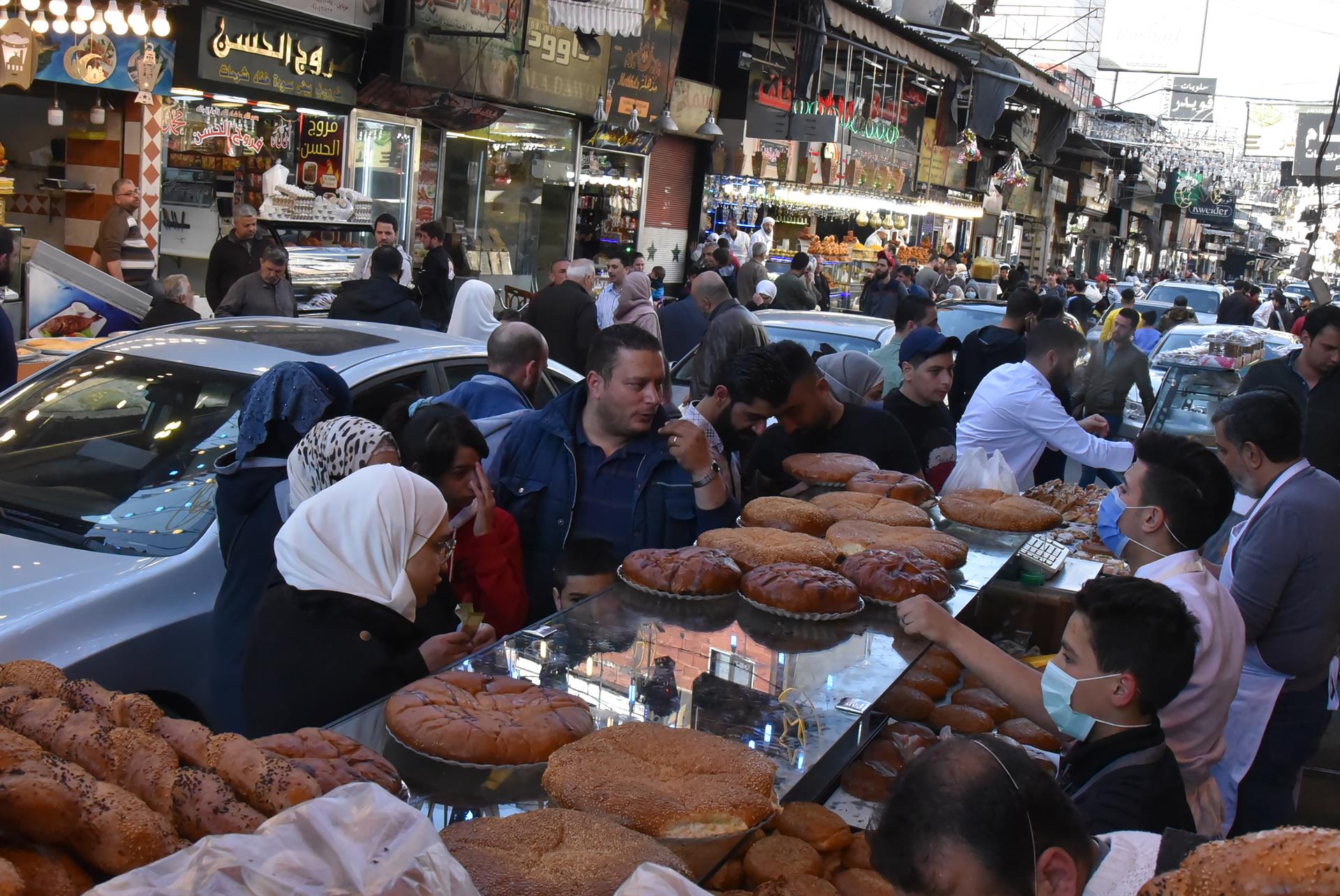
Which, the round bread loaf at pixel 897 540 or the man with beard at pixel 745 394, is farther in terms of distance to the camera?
the man with beard at pixel 745 394

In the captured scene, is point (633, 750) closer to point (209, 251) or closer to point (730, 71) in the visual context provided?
point (209, 251)

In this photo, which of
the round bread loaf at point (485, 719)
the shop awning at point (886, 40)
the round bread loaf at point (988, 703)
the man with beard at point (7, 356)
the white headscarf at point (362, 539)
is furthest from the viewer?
the shop awning at point (886, 40)

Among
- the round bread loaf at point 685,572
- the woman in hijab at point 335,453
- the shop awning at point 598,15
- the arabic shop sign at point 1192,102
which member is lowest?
the round bread loaf at point 685,572

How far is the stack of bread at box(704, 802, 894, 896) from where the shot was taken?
2381 mm

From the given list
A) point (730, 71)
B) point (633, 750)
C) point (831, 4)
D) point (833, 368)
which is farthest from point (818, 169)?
point (633, 750)

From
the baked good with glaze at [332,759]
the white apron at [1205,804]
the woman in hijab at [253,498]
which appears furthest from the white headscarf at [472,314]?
the baked good with glaze at [332,759]

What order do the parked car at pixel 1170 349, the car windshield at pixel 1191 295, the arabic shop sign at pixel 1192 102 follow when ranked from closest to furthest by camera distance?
the parked car at pixel 1170 349, the car windshield at pixel 1191 295, the arabic shop sign at pixel 1192 102

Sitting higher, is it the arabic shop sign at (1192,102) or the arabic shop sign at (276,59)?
the arabic shop sign at (1192,102)

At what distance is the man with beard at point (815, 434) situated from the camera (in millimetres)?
5621

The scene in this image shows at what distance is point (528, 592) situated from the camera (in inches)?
178

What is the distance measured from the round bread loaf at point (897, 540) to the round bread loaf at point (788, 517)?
6 centimetres

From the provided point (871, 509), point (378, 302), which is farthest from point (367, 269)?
point (871, 509)

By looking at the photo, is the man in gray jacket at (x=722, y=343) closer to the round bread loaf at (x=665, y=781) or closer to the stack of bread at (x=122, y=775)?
the round bread loaf at (x=665, y=781)

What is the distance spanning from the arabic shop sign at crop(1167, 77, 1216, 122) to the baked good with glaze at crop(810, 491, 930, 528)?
6438cm
